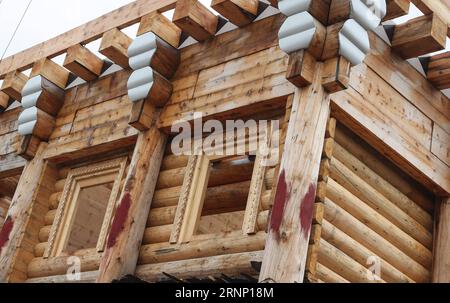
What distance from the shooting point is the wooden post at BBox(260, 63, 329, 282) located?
24.0 ft

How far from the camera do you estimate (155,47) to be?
961 centimetres

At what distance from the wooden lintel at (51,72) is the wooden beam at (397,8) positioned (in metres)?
4.89

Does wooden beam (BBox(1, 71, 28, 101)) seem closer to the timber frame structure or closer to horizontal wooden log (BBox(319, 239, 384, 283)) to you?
the timber frame structure

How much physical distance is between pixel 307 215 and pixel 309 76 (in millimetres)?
1323

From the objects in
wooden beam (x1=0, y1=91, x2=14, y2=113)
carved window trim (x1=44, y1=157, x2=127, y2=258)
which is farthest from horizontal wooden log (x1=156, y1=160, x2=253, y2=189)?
wooden beam (x1=0, y1=91, x2=14, y2=113)

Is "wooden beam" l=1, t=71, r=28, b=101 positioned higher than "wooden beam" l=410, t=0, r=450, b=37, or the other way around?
"wooden beam" l=1, t=71, r=28, b=101

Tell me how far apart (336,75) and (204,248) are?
7.18 feet

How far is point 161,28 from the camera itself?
32.1ft

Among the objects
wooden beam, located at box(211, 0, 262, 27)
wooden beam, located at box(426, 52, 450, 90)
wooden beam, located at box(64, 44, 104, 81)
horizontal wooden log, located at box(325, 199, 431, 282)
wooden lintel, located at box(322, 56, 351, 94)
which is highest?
wooden beam, located at box(64, 44, 104, 81)

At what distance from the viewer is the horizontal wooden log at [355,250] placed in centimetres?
820

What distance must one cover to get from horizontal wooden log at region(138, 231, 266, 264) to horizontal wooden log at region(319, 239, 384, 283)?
0.62 metres

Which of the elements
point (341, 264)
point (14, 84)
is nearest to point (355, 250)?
point (341, 264)

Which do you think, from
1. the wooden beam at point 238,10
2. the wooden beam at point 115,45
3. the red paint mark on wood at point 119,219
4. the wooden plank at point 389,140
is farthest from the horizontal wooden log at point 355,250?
the wooden beam at point 115,45
